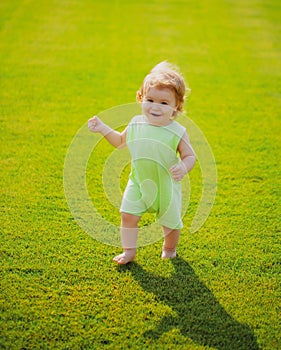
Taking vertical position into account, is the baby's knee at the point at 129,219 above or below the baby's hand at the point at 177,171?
below

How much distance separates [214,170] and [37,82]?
310 centimetres

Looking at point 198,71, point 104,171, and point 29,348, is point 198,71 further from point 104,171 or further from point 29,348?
point 29,348

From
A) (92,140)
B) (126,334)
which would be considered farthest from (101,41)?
(126,334)

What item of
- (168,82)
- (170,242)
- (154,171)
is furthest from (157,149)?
(170,242)

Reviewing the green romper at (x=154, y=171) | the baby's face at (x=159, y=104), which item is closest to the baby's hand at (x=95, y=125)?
the green romper at (x=154, y=171)

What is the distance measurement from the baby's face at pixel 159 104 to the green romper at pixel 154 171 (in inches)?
2.4

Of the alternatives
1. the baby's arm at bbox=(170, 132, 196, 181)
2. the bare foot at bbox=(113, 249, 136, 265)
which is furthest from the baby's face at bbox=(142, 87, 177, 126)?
the bare foot at bbox=(113, 249, 136, 265)

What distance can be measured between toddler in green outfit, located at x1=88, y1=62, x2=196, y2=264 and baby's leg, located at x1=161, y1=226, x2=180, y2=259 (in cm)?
3

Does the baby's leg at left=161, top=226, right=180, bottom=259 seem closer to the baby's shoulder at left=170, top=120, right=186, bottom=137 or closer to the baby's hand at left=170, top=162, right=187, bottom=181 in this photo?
the baby's hand at left=170, top=162, right=187, bottom=181

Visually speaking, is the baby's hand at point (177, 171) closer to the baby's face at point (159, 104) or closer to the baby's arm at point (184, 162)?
the baby's arm at point (184, 162)

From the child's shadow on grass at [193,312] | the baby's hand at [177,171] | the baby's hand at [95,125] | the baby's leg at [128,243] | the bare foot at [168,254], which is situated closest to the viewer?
the child's shadow on grass at [193,312]

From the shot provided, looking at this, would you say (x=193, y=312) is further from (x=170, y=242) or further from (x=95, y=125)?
(x=95, y=125)

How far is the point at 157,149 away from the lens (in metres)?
2.56

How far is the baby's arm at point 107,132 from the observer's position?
2674 millimetres
